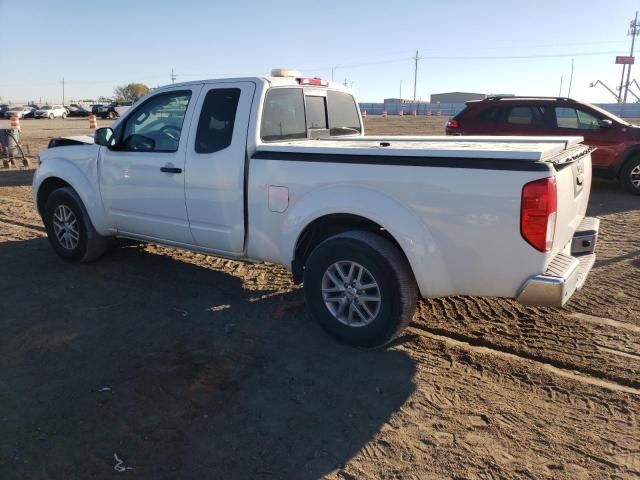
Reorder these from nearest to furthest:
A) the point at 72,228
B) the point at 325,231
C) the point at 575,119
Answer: the point at 325,231 < the point at 72,228 < the point at 575,119

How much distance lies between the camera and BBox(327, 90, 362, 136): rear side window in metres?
5.38

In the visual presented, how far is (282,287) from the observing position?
5078 mm

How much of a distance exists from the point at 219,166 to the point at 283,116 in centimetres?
80

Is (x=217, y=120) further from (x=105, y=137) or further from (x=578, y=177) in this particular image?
(x=578, y=177)

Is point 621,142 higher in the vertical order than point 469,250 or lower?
higher

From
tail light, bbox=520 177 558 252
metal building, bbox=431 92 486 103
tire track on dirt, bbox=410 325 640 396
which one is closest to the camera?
tail light, bbox=520 177 558 252

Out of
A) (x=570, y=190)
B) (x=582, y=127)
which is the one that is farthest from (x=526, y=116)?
(x=570, y=190)

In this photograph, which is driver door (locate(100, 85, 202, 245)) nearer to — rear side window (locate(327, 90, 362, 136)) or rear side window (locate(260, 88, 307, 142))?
rear side window (locate(260, 88, 307, 142))

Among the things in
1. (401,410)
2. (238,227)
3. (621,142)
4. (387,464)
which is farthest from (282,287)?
(621,142)

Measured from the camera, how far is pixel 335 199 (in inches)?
145

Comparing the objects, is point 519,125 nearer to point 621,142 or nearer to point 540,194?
point 621,142

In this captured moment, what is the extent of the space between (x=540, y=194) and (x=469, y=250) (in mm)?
551

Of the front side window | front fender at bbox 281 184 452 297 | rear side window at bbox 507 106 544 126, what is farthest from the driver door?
rear side window at bbox 507 106 544 126

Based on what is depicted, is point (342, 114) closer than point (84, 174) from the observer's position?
No
